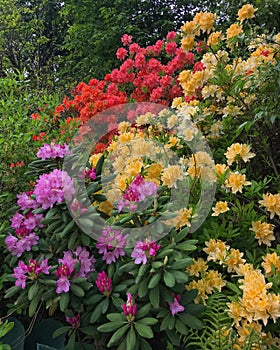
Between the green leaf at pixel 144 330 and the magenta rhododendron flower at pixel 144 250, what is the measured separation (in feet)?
0.67

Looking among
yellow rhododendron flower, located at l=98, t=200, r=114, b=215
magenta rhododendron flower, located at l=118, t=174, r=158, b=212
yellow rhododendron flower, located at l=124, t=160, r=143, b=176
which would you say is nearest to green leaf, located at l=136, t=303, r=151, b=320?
magenta rhododendron flower, located at l=118, t=174, r=158, b=212

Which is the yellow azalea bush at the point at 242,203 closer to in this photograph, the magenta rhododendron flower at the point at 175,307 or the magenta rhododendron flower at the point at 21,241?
the magenta rhododendron flower at the point at 175,307

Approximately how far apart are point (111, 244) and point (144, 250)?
0.59 feet

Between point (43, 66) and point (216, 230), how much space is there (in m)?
6.34

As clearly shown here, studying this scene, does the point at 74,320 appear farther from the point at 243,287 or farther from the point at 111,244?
the point at 243,287

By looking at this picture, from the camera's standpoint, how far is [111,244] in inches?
62.5

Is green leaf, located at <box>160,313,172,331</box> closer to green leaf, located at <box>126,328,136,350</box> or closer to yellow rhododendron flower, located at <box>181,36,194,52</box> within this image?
green leaf, located at <box>126,328,136,350</box>

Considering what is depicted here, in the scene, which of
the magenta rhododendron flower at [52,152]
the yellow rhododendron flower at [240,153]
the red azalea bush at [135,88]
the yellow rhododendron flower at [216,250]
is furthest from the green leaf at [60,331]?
the red azalea bush at [135,88]

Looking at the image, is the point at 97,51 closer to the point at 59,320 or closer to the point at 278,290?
the point at 59,320

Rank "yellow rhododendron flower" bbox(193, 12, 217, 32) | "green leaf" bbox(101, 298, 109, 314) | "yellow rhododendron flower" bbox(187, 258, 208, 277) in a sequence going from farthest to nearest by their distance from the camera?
"yellow rhododendron flower" bbox(193, 12, 217, 32) → "yellow rhododendron flower" bbox(187, 258, 208, 277) → "green leaf" bbox(101, 298, 109, 314)

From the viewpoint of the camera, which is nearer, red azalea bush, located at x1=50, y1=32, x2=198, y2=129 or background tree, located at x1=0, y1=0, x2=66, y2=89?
red azalea bush, located at x1=50, y1=32, x2=198, y2=129

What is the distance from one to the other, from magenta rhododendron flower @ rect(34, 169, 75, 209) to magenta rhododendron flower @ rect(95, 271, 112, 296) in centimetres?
31

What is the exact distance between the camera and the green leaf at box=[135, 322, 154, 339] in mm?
1341

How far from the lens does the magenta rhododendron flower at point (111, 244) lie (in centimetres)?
158
